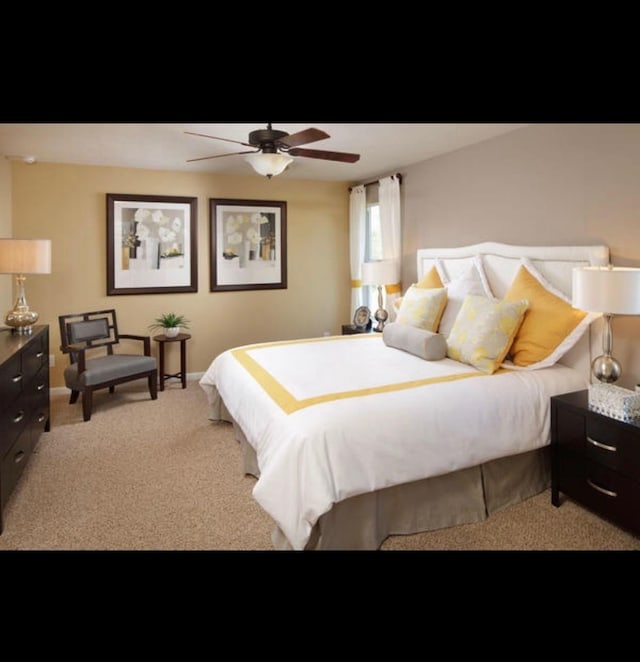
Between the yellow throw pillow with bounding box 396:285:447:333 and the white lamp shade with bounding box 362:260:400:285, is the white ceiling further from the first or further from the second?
the yellow throw pillow with bounding box 396:285:447:333

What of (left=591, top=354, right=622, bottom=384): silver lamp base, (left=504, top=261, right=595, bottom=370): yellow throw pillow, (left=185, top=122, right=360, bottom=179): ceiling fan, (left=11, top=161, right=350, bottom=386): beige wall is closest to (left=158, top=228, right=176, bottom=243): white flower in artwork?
(left=11, top=161, right=350, bottom=386): beige wall

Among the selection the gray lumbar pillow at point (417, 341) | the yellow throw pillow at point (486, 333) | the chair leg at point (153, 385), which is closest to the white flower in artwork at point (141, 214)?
the chair leg at point (153, 385)

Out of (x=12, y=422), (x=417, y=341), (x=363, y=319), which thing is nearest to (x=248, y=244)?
(x=363, y=319)

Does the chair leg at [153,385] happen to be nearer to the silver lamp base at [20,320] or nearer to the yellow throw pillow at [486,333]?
the silver lamp base at [20,320]

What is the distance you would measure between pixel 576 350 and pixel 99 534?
9.82ft

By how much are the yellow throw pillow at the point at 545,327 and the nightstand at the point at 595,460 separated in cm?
30

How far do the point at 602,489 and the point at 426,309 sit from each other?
65.2 inches

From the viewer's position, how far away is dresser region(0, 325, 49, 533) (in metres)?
2.25

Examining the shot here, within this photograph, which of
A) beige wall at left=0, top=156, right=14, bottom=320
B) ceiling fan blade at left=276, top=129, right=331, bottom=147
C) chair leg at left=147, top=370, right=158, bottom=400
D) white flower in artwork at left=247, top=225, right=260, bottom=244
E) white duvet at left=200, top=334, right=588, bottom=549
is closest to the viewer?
white duvet at left=200, top=334, right=588, bottom=549

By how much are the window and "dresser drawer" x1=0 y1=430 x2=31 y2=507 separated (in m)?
3.74

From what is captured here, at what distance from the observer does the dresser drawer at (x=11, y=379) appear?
225 centimetres
